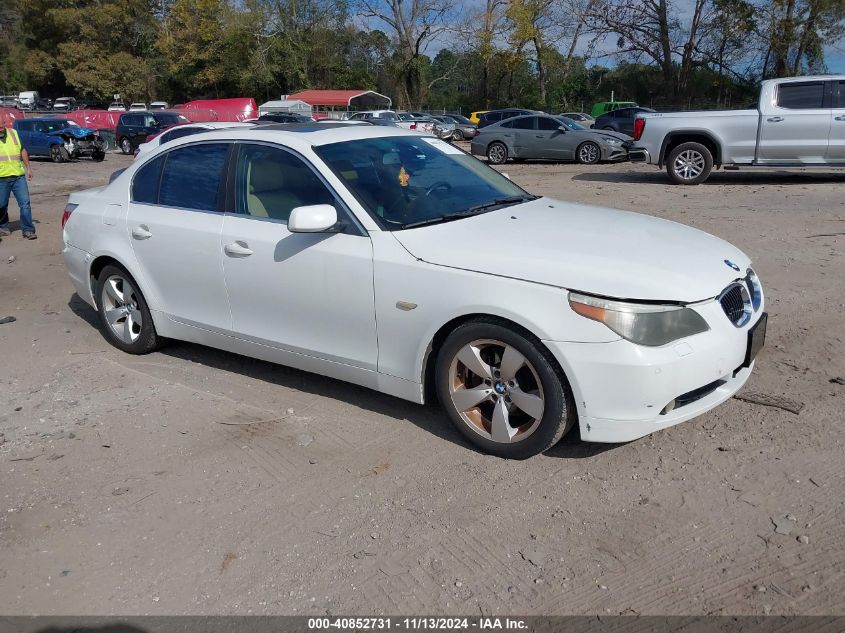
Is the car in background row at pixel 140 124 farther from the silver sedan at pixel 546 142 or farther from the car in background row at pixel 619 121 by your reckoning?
the car in background row at pixel 619 121

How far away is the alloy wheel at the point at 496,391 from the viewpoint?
3.54 metres

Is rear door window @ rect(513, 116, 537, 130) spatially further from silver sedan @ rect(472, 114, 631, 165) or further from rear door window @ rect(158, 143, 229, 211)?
rear door window @ rect(158, 143, 229, 211)

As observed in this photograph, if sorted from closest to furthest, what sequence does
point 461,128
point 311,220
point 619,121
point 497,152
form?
point 311,220, point 497,152, point 619,121, point 461,128

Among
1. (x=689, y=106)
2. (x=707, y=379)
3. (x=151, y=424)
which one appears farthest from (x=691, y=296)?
(x=689, y=106)

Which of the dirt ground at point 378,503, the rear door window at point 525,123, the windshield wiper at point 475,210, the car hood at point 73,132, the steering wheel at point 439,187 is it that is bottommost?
the dirt ground at point 378,503

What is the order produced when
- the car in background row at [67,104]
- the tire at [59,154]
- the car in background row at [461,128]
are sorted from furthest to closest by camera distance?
the car in background row at [67,104]
the car in background row at [461,128]
the tire at [59,154]

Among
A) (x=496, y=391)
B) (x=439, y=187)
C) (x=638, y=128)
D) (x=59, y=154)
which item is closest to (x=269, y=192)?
(x=439, y=187)

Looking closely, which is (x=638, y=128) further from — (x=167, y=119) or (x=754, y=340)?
A: (x=167, y=119)

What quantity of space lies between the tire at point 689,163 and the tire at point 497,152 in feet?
27.0

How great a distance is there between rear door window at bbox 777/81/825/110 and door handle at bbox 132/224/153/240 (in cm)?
1174

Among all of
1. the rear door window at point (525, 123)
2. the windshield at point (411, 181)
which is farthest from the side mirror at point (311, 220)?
the rear door window at point (525, 123)

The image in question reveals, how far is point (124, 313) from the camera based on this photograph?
217 inches

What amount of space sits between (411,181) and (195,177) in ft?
5.09

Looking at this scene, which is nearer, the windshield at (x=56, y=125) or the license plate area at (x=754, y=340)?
the license plate area at (x=754, y=340)
